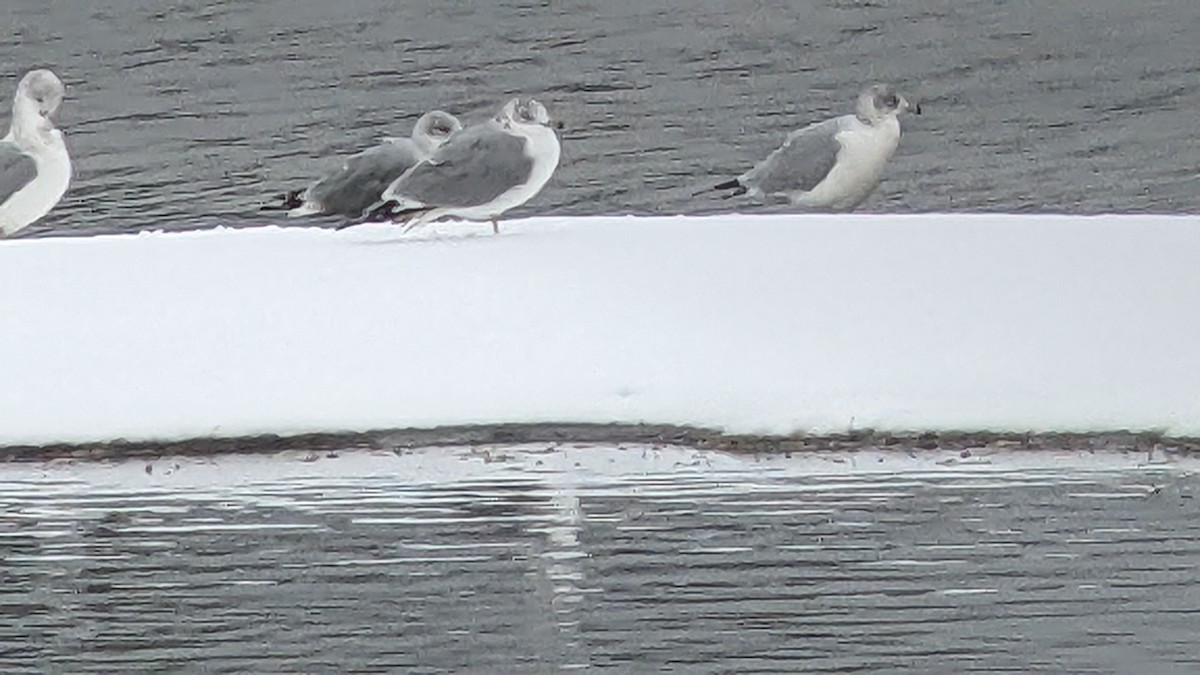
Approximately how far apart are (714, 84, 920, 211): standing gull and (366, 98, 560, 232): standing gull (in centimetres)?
29

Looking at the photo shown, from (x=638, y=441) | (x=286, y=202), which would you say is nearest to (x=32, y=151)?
(x=286, y=202)

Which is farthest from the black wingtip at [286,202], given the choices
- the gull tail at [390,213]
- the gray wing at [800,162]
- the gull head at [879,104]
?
the gull head at [879,104]

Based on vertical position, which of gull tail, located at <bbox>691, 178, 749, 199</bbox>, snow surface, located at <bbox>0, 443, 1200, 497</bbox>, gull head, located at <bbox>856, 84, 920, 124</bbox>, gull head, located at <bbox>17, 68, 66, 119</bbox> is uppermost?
gull head, located at <bbox>17, 68, 66, 119</bbox>

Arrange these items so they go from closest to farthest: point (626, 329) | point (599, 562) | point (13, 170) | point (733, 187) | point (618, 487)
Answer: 1. point (599, 562)
2. point (618, 487)
3. point (626, 329)
4. point (13, 170)
5. point (733, 187)

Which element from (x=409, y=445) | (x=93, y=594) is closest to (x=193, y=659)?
(x=93, y=594)

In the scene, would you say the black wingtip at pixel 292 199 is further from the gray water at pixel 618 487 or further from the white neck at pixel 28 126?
the white neck at pixel 28 126

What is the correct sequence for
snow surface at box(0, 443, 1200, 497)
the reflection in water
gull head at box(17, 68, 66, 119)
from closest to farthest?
the reflection in water → snow surface at box(0, 443, 1200, 497) → gull head at box(17, 68, 66, 119)

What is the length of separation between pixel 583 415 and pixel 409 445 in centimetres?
23

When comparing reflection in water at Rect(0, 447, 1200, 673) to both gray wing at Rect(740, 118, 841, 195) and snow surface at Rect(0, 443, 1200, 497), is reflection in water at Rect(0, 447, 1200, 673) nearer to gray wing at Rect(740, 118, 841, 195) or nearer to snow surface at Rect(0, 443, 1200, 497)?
snow surface at Rect(0, 443, 1200, 497)

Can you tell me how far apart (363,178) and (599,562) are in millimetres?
951

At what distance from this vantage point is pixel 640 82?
2.67 meters

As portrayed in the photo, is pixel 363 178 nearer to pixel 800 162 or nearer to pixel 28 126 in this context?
pixel 28 126

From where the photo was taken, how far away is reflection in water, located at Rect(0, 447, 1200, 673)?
179 cm

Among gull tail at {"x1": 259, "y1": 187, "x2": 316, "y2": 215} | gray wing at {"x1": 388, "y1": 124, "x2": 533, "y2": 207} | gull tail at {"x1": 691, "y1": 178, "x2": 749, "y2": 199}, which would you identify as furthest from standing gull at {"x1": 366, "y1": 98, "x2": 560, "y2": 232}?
gull tail at {"x1": 691, "y1": 178, "x2": 749, "y2": 199}
